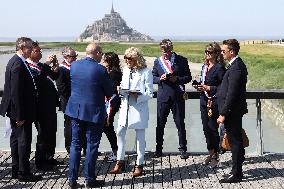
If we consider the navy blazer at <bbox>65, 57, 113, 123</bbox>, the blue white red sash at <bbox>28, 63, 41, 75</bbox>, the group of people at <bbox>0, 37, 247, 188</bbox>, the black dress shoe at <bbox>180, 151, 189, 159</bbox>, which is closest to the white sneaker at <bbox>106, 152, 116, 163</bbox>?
the group of people at <bbox>0, 37, 247, 188</bbox>

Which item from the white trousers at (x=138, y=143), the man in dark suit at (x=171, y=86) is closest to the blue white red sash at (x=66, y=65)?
the white trousers at (x=138, y=143)

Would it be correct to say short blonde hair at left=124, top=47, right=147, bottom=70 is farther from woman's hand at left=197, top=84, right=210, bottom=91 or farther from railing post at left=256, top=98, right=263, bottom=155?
railing post at left=256, top=98, right=263, bottom=155

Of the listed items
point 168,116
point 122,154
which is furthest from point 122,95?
point 168,116

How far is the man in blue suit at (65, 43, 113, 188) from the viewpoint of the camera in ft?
20.2

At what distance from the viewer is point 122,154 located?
7.14 metres

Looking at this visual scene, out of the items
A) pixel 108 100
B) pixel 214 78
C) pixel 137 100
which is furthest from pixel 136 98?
pixel 214 78

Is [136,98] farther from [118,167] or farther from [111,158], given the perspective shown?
[111,158]

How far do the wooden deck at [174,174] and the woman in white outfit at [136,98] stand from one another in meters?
0.30

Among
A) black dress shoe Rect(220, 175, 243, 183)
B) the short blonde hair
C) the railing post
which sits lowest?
black dress shoe Rect(220, 175, 243, 183)

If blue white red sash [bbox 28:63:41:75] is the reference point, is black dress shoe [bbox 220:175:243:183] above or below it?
below

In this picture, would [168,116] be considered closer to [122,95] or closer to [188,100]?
[188,100]

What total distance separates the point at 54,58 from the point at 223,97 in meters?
2.43

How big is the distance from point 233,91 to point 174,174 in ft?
5.12

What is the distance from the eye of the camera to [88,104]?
6.23 meters
